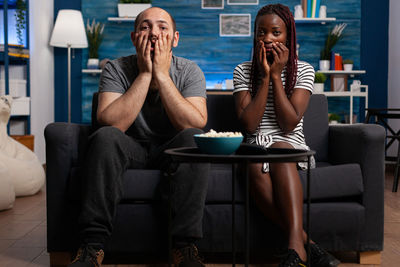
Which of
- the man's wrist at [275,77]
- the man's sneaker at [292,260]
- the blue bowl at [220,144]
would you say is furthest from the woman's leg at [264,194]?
the blue bowl at [220,144]

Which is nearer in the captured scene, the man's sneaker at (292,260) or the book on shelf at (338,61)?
the man's sneaker at (292,260)

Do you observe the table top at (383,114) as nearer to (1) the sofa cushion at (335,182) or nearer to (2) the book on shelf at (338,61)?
(2) the book on shelf at (338,61)

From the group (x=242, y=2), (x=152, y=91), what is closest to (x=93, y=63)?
(x=242, y=2)

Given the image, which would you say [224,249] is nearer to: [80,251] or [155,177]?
[155,177]

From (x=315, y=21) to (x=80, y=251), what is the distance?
4022 mm

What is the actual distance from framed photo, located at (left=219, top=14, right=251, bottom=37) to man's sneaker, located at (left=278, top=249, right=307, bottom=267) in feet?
12.4

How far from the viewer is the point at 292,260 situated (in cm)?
167

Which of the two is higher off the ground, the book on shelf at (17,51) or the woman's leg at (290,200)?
the book on shelf at (17,51)

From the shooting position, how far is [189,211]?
177 cm

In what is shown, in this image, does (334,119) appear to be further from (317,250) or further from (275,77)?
(317,250)

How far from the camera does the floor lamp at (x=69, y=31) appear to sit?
4758mm

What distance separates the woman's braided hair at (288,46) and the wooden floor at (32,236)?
77 centimetres

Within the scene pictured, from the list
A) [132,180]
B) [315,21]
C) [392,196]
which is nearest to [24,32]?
[315,21]

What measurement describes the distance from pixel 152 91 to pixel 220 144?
0.90 metres
